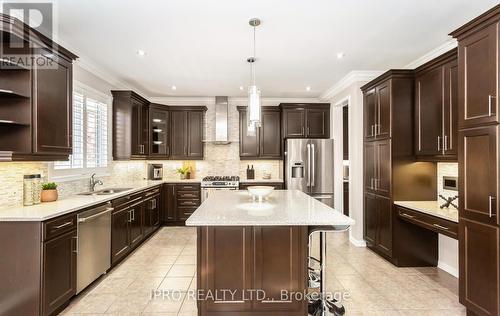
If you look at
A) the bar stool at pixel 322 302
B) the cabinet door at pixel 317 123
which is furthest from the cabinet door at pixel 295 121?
the bar stool at pixel 322 302

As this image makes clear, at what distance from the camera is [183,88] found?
5637 mm

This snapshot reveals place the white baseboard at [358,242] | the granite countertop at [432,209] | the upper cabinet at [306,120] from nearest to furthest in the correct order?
the granite countertop at [432,209] → the white baseboard at [358,242] → the upper cabinet at [306,120]

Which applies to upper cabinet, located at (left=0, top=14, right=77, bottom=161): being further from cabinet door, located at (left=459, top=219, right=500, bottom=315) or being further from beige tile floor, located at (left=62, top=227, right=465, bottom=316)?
cabinet door, located at (left=459, top=219, right=500, bottom=315)

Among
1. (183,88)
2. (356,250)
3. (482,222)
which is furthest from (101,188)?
(482,222)

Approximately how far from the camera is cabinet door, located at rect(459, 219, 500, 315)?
7.15ft

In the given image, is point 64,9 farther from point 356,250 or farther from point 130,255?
point 356,250

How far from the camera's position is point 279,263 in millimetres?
2352

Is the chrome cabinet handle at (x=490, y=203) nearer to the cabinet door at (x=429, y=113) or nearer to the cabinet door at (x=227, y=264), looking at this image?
the cabinet door at (x=429, y=113)

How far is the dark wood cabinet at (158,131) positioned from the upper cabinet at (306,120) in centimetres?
264

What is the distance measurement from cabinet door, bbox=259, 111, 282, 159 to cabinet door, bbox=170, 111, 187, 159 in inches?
69.0

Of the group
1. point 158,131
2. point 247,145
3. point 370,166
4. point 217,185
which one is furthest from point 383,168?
point 158,131

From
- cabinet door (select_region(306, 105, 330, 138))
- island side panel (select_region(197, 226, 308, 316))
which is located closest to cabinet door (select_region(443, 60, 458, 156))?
island side panel (select_region(197, 226, 308, 316))

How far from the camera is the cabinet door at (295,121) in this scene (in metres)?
6.02

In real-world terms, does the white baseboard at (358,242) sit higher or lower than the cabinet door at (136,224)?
lower
